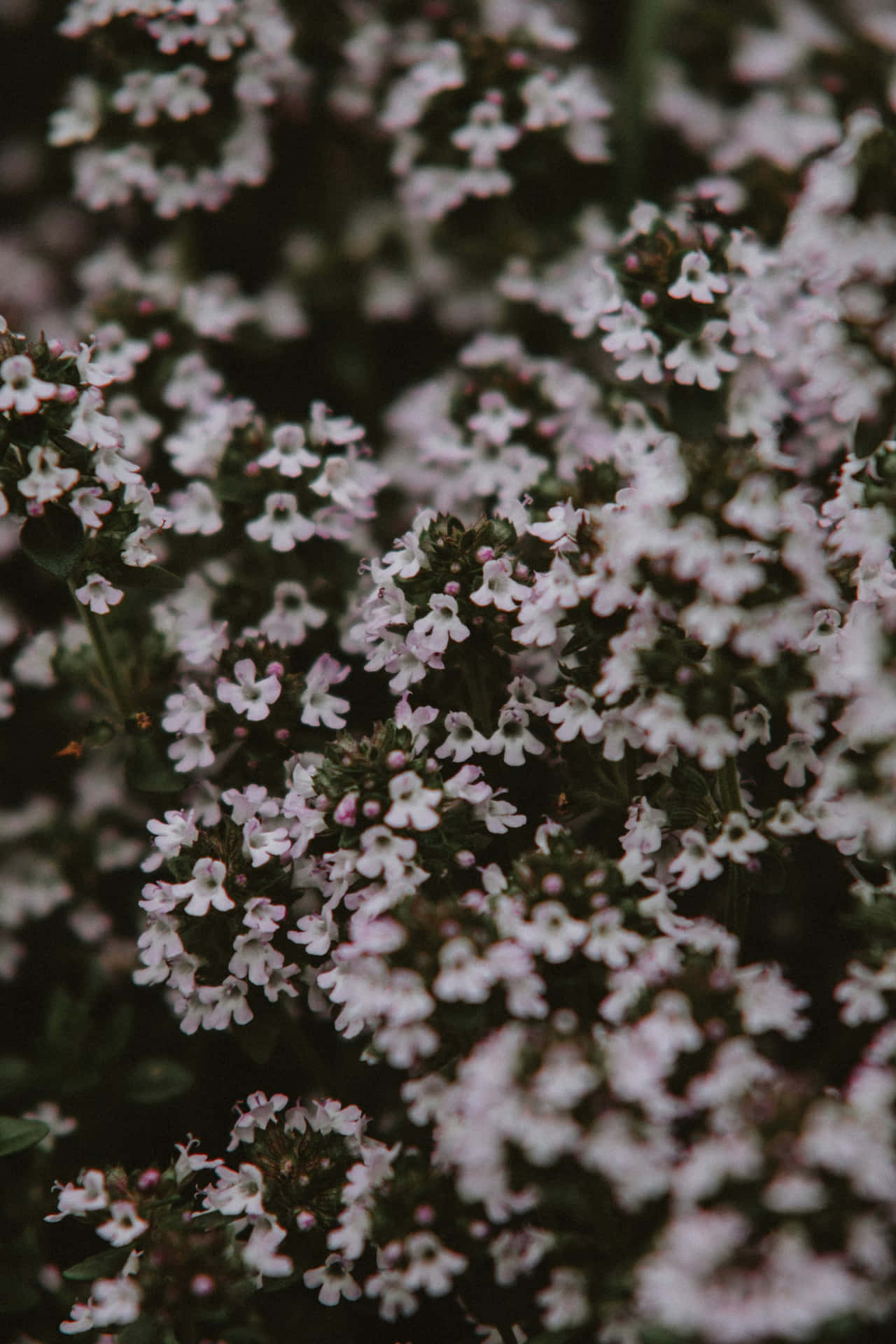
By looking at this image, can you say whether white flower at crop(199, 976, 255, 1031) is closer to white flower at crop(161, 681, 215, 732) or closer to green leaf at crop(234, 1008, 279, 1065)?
green leaf at crop(234, 1008, 279, 1065)

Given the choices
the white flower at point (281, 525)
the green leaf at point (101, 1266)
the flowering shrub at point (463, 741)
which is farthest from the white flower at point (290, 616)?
the green leaf at point (101, 1266)

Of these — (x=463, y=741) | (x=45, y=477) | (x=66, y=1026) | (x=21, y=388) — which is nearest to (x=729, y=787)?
(x=463, y=741)

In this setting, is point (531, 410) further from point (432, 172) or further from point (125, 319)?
point (125, 319)

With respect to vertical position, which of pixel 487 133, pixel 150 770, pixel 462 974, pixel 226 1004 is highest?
pixel 487 133

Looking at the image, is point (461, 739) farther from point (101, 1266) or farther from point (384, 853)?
point (101, 1266)

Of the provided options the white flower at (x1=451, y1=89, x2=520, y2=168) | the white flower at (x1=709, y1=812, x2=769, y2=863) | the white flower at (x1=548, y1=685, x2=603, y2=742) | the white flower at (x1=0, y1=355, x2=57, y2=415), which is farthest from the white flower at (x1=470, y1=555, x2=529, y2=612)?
the white flower at (x1=451, y1=89, x2=520, y2=168)

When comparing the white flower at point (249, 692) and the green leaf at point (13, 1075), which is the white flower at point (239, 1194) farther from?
the white flower at point (249, 692)
